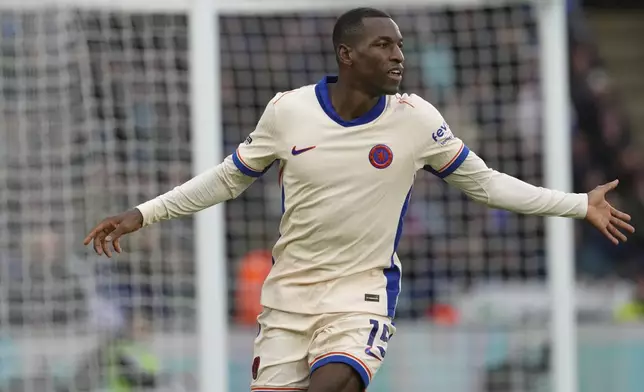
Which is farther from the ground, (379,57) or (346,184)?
(379,57)

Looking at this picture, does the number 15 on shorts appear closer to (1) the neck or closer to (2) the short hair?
(1) the neck

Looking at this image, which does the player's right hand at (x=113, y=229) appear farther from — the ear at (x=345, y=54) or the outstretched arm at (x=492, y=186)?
the outstretched arm at (x=492, y=186)

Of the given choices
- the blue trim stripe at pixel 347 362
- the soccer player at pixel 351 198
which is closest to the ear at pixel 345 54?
the soccer player at pixel 351 198

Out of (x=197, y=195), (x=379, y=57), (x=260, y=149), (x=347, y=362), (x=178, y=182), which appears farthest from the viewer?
(x=178, y=182)

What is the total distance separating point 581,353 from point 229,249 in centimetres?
269

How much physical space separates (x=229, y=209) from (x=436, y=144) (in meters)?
4.78

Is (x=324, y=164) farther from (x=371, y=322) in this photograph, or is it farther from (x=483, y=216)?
(x=483, y=216)

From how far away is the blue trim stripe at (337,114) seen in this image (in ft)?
19.8

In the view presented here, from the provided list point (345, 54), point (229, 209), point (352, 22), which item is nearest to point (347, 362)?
point (345, 54)

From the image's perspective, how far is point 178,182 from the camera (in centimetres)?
1010

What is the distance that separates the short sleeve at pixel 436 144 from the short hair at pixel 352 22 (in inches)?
15.3

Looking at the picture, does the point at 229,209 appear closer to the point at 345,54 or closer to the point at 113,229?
the point at 113,229

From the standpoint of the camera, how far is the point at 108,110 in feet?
32.2

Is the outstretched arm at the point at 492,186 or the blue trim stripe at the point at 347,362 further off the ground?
the outstretched arm at the point at 492,186
